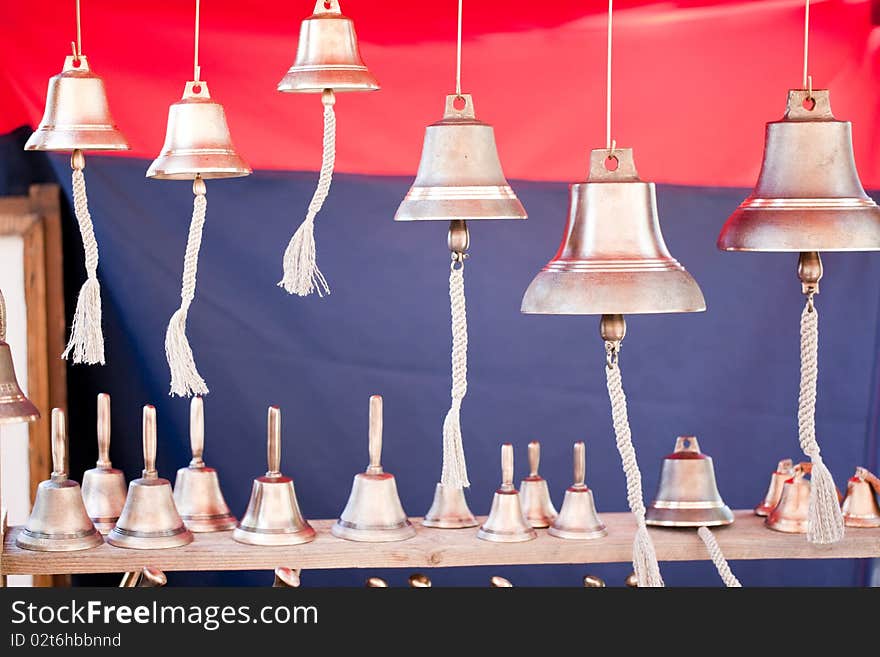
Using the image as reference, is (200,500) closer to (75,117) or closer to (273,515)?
(273,515)

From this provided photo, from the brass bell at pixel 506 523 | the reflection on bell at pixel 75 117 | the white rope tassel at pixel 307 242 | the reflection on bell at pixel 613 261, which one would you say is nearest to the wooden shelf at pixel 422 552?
the brass bell at pixel 506 523

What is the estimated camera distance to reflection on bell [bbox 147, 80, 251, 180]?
2.41m

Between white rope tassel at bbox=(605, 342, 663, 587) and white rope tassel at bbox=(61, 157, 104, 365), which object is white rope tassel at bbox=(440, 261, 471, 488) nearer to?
white rope tassel at bbox=(605, 342, 663, 587)

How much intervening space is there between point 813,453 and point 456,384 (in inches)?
23.8

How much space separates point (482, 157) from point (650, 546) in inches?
27.0

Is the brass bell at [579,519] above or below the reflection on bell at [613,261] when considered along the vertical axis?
below

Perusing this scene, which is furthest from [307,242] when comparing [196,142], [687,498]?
[687,498]

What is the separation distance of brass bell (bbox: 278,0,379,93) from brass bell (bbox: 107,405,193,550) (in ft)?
2.40

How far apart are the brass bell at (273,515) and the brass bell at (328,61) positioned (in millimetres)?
577

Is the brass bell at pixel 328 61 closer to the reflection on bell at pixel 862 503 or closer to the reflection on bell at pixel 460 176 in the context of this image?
the reflection on bell at pixel 460 176

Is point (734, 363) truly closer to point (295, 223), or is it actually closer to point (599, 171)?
point (295, 223)

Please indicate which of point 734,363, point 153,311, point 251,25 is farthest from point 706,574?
point 251,25

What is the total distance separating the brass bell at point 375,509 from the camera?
2467mm

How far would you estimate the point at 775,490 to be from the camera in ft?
8.79
